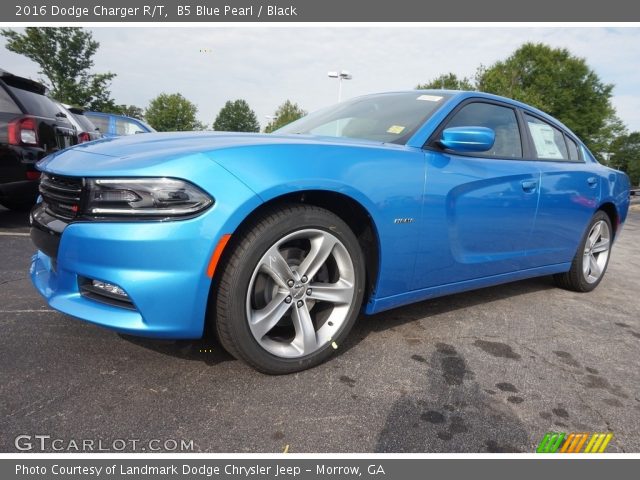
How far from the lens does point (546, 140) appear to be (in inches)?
128

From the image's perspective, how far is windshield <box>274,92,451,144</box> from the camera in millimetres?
2423

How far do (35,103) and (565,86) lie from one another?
135ft

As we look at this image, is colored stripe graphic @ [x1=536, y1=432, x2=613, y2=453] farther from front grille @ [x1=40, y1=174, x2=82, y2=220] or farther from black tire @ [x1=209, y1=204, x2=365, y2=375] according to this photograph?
front grille @ [x1=40, y1=174, x2=82, y2=220]

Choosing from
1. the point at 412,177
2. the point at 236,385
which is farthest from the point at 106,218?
the point at 412,177

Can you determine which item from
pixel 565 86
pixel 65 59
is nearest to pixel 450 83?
pixel 565 86

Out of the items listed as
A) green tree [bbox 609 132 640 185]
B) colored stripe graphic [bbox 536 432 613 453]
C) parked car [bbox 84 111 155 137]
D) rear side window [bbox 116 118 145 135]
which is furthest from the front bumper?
green tree [bbox 609 132 640 185]

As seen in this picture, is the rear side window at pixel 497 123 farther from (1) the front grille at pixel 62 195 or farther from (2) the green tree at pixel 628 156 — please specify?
(2) the green tree at pixel 628 156

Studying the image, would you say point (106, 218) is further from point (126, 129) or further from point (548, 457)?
point (126, 129)

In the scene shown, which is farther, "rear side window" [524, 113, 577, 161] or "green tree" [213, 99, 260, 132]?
"green tree" [213, 99, 260, 132]

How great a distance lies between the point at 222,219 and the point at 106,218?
44 cm

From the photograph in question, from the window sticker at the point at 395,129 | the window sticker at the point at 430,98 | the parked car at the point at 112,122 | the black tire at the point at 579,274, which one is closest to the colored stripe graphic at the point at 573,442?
the window sticker at the point at 395,129

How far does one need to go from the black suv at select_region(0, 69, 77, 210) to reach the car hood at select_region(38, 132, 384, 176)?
8.50ft
